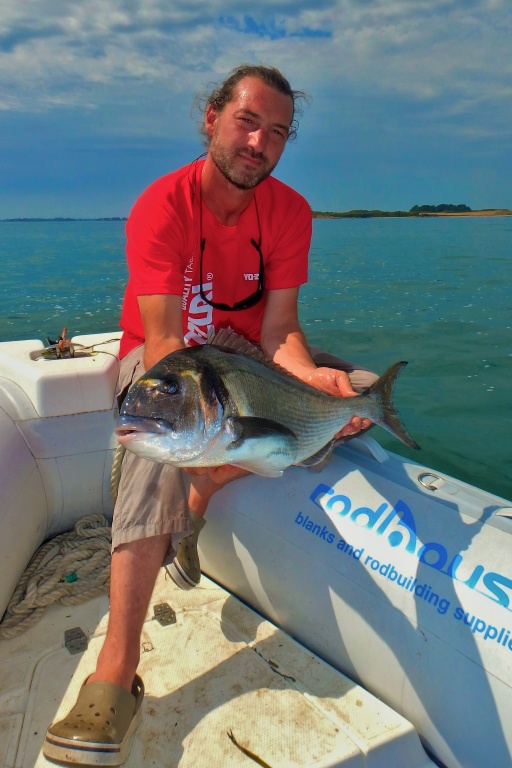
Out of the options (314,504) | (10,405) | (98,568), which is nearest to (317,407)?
(314,504)

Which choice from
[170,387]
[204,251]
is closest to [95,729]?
[170,387]

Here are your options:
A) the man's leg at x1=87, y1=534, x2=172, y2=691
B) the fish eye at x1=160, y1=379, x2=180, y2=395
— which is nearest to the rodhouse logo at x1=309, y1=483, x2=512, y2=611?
the man's leg at x1=87, y1=534, x2=172, y2=691

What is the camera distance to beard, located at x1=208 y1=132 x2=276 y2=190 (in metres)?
3.32

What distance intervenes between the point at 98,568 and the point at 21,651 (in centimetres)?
67

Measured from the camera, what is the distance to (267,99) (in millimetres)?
3258

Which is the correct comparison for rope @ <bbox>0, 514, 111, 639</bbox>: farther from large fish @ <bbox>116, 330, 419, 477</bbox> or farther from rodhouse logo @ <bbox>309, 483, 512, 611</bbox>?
large fish @ <bbox>116, 330, 419, 477</bbox>

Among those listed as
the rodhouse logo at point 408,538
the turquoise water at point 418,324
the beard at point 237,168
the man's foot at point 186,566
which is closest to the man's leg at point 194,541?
the man's foot at point 186,566

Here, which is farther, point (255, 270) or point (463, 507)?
point (255, 270)

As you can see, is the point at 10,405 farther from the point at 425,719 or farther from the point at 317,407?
the point at 425,719

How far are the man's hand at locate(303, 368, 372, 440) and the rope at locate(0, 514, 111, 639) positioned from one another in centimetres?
157

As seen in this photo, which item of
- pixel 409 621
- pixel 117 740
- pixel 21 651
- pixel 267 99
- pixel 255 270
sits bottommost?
pixel 21 651

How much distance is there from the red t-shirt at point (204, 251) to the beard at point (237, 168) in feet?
0.79

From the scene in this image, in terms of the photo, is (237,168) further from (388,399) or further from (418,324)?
(418,324)

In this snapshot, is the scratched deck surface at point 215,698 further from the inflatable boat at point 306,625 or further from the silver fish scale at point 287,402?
the silver fish scale at point 287,402
